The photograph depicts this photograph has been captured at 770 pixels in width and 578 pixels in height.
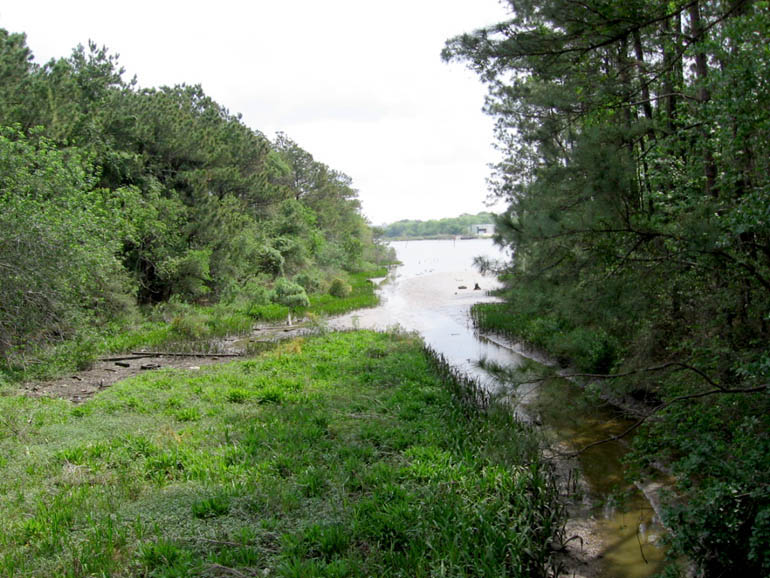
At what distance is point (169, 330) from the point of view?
1661cm

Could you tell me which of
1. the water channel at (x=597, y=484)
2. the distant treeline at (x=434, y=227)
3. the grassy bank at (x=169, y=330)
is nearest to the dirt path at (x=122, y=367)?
the grassy bank at (x=169, y=330)

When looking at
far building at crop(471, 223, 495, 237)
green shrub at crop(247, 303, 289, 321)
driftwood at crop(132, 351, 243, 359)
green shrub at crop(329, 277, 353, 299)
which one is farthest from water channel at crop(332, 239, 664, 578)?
green shrub at crop(329, 277, 353, 299)

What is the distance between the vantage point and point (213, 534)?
4.59 metres

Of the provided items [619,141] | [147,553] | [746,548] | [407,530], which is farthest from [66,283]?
[746,548]

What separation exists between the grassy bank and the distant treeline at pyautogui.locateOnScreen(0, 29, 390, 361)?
36 cm

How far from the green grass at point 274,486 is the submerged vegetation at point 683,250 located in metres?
1.57

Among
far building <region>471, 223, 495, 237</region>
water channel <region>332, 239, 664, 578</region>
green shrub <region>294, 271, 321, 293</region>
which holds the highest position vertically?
far building <region>471, 223, 495, 237</region>

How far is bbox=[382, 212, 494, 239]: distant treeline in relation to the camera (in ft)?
458

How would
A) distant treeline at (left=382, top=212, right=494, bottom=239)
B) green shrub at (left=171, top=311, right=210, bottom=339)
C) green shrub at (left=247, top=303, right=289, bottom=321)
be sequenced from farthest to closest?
distant treeline at (left=382, top=212, right=494, bottom=239) < green shrub at (left=247, top=303, right=289, bottom=321) < green shrub at (left=171, top=311, right=210, bottom=339)

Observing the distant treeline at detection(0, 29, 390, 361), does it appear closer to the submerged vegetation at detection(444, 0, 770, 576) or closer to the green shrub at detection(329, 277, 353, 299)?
the green shrub at detection(329, 277, 353, 299)

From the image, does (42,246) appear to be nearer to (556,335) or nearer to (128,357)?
(128,357)

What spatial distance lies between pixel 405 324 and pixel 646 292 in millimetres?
15905

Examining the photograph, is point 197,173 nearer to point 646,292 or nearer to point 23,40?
point 23,40

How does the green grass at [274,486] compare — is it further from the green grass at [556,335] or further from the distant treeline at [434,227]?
the distant treeline at [434,227]
